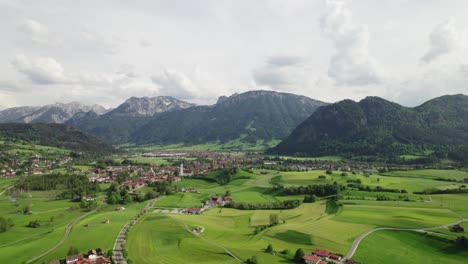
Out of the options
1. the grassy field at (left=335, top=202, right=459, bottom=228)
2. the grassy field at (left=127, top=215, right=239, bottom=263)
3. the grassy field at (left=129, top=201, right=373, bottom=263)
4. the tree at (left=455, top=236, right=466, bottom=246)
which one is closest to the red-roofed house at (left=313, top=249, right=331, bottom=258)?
the grassy field at (left=129, top=201, right=373, bottom=263)

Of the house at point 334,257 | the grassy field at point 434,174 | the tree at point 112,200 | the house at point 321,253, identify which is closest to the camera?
the house at point 334,257

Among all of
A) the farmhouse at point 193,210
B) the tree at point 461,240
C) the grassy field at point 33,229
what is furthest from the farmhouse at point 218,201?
the tree at point 461,240

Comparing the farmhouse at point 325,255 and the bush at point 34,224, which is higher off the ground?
the farmhouse at point 325,255

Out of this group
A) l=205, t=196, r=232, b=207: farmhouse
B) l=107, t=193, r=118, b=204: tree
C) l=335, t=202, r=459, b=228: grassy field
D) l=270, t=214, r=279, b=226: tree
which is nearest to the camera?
l=335, t=202, r=459, b=228: grassy field

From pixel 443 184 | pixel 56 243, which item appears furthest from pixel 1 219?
pixel 443 184

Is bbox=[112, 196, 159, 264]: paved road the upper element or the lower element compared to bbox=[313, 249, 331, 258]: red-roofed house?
lower

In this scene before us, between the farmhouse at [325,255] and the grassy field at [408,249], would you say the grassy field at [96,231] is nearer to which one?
the farmhouse at [325,255]

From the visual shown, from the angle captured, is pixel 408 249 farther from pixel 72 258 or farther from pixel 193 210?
pixel 72 258

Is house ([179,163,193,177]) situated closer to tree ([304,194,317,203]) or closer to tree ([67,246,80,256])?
tree ([304,194,317,203])
